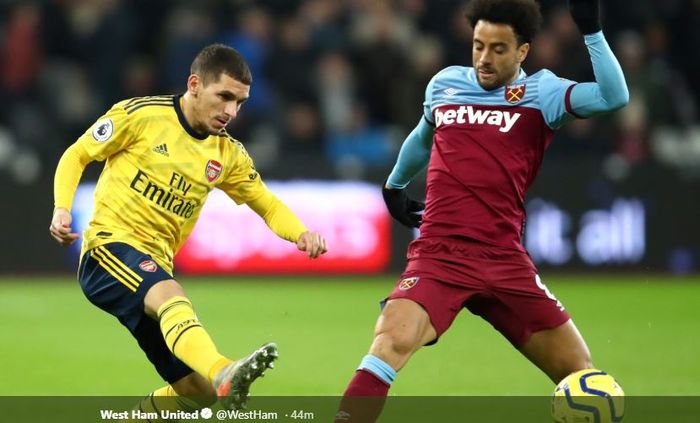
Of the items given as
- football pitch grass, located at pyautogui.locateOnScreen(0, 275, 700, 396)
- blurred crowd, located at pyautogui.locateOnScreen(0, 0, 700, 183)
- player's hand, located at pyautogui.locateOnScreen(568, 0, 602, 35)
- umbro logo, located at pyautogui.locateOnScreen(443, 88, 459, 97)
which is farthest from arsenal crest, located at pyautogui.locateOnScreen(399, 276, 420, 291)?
blurred crowd, located at pyautogui.locateOnScreen(0, 0, 700, 183)

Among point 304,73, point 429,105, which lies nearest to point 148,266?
point 429,105

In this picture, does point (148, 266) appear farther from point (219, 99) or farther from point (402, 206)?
point (402, 206)

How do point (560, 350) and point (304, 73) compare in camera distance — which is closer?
point (560, 350)

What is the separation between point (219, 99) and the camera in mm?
6398

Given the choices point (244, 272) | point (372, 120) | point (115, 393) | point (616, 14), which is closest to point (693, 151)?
point (616, 14)

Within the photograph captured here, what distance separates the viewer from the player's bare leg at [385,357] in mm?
5605

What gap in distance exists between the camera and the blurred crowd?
52.3 ft

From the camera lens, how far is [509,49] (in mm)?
6148

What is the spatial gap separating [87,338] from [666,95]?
821 centimetres

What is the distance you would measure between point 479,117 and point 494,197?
0.38 metres

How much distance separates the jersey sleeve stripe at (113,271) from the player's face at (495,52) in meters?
1.86

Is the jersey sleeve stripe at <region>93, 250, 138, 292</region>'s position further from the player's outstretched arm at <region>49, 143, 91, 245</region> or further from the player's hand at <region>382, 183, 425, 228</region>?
the player's hand at <region>382, 183, 425, 228</region>

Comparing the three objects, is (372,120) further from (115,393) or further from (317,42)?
(115,393)

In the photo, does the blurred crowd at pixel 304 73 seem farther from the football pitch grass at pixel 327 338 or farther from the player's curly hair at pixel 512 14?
the player's curly hair at pixel 512 14
